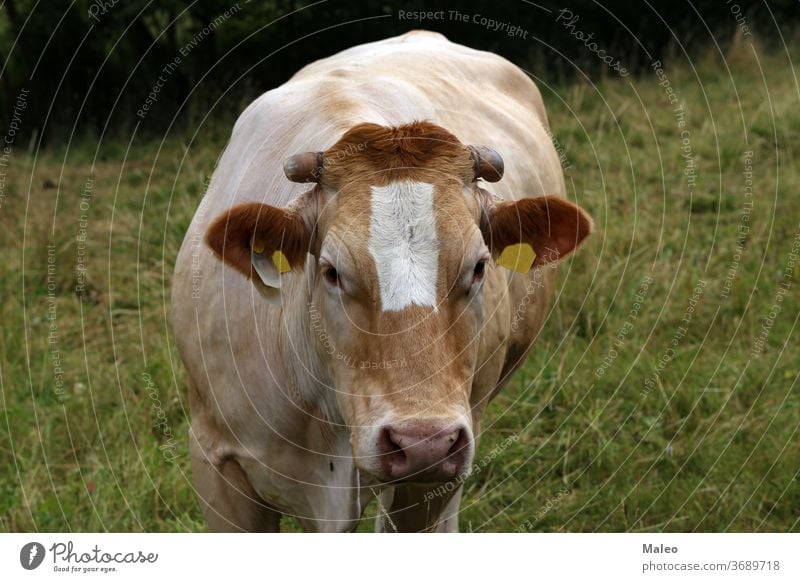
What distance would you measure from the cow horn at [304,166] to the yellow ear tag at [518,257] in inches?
31.9

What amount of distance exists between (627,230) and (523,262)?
4.83 metres

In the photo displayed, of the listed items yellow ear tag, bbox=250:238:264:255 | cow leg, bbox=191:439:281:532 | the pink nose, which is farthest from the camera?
cow leg, bbox=191:439:281:532

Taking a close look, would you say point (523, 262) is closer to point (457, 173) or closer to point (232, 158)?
point (457, 173)

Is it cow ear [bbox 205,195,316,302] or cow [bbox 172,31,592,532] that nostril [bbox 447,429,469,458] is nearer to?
cow [bbox 172,31,592,532]

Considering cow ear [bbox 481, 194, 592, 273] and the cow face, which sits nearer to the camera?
the cow face

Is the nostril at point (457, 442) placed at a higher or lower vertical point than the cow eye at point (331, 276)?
lower

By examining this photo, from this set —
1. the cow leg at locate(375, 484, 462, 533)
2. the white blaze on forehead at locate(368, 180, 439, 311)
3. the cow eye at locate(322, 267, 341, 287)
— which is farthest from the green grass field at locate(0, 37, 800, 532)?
the white blaze on forehead at locate(368, 180, 439, 311)

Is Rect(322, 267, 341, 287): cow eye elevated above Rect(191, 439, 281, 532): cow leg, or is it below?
above

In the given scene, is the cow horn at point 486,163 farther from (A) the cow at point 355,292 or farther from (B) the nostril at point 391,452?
(B) the nostril at point 391,452

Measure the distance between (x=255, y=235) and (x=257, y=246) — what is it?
7cm

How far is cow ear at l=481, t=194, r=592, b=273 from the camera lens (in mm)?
4363

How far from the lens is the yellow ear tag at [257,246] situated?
162 inches

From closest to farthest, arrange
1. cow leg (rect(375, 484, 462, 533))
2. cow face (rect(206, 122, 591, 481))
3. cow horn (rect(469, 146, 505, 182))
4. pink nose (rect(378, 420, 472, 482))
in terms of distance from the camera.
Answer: pink nose (rect(378, 420, 472, 482))
cow face (rect(206, 122, 591, 481))
cow horn (rect(469, 146, 505, 182))
cow leg (rect(375, 484, 462, 533))

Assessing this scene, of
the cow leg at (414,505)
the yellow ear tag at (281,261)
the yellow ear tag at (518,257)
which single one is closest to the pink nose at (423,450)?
the yellow ear tag at (281,261)
